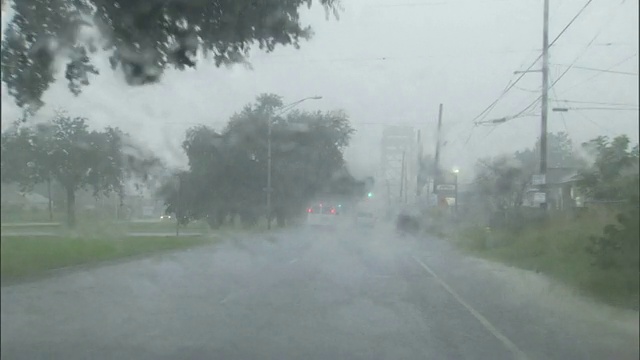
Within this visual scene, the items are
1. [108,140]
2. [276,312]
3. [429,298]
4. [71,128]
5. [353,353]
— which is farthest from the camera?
[429,298]

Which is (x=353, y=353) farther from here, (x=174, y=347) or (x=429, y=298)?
(x=429, y=298)

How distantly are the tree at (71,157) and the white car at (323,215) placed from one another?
1829 centimetres

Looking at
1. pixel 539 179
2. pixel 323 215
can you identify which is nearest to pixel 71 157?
pixel 539 179

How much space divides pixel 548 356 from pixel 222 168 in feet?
41.6

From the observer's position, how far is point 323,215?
1247 inches

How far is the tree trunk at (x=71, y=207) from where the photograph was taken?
9.93m

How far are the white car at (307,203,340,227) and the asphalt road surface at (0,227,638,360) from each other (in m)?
10.6

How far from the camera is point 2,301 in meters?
8.92

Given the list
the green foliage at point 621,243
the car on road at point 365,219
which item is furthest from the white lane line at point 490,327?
the car on road at point 365,219

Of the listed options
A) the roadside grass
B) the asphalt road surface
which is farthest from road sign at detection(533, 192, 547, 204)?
the asphalt road surface

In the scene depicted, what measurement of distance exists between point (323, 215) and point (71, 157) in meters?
22.1

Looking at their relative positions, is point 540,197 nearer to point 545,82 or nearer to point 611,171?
point 545,82

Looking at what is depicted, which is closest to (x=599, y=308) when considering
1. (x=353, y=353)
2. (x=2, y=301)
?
(x=353, y=353)

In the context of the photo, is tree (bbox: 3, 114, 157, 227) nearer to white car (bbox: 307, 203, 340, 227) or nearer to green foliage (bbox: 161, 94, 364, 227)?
green foliage (bbox: 161, 94, 364, 227)
